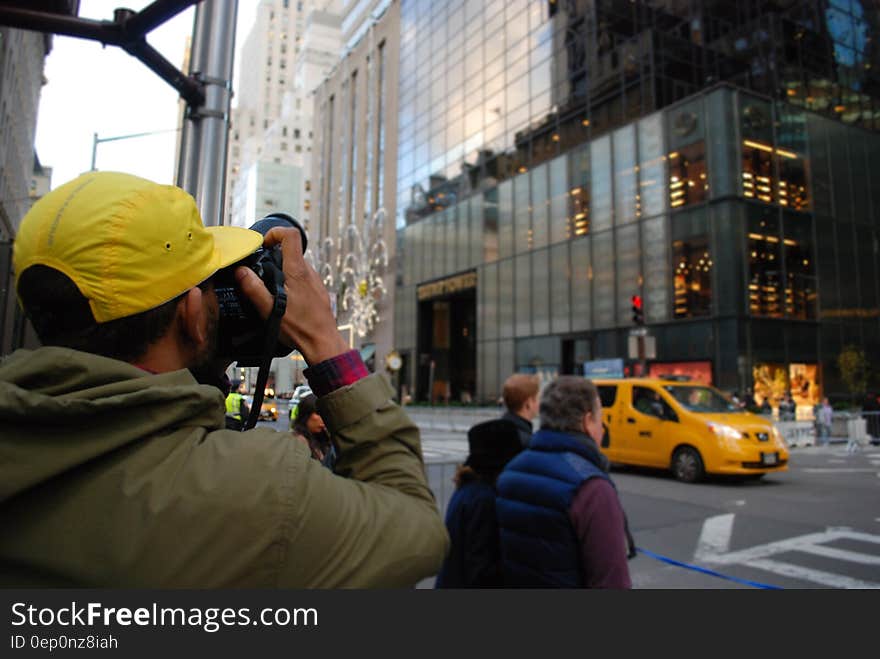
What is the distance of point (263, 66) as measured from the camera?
261 centimetres

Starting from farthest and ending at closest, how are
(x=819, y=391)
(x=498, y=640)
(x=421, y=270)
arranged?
(x=421, y=270) < (x=819, y=391) < (x=498, y=640)

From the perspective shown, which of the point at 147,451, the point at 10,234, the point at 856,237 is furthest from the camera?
the point at 856,237

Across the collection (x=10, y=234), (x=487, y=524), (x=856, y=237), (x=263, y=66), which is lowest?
(x=487, y=524)

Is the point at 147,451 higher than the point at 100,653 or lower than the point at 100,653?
higher

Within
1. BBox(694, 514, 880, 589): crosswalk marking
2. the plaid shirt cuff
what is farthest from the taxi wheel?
the plaid shirt cuff

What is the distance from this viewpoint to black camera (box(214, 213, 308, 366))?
1018 mm

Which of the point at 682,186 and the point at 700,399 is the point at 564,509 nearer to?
the point at 700,399

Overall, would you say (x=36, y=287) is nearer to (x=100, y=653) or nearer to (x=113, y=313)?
(x=113, y=313)

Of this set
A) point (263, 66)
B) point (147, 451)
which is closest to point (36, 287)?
point (147, 451)

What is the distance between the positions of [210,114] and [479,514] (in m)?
2.20

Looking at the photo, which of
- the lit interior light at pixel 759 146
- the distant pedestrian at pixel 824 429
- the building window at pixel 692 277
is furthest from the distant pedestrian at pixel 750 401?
the lit interior light at pixel 759 146

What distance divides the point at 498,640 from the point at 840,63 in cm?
2966

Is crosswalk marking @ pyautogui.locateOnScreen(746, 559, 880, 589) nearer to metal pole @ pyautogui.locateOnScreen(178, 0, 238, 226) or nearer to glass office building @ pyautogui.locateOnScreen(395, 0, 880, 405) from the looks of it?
metal pole @ pyautogui.locateOnScreen(178, 0, 238, 226)

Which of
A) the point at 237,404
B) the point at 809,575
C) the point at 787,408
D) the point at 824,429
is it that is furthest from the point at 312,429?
the point at 787,408
